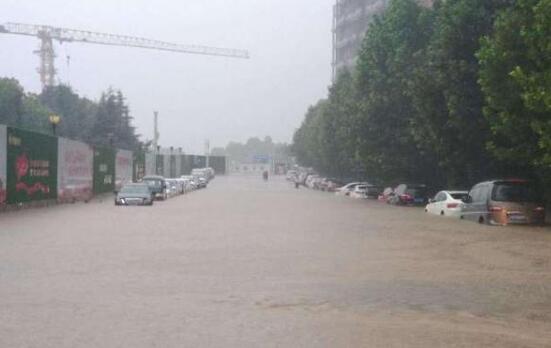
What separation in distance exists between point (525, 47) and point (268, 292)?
17.9 metres

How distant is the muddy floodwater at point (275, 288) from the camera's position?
9.24 meters

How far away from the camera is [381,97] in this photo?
50.3 metres

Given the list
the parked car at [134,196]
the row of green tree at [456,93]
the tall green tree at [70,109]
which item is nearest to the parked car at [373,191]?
Answer: the row of green tree at [456,93]

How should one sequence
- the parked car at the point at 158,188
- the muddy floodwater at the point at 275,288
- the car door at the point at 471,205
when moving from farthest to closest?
the parked car at the point at 158,188
the car door at the point at 471,205
the muddy floodwater at the point at 275,288

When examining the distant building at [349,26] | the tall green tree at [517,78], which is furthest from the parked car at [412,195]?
the distant building at [349,26]

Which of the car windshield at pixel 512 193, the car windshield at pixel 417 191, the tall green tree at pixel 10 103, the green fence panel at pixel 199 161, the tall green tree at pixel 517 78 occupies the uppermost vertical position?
the tall green tree at pixel 10 103

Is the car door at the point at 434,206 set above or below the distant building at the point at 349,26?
below

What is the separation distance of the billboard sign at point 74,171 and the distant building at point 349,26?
70152 mm

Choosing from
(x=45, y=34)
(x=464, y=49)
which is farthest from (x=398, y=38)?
(x=45, y=34)

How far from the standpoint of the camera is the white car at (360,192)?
194 ft

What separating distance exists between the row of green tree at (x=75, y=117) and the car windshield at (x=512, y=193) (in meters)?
63.6

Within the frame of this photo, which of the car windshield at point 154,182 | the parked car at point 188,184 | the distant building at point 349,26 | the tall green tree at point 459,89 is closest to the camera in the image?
the tall green tree at point 459,89

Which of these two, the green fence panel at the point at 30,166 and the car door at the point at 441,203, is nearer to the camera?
the car door at the point at 441,203

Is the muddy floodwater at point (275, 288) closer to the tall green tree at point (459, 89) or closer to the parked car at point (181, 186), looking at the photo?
the tall green tree at point (459, 89)
